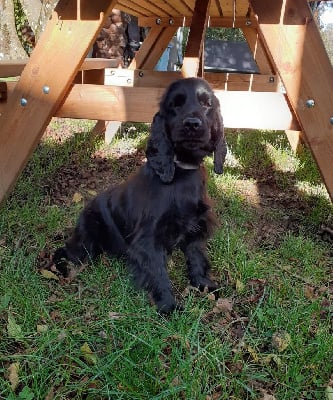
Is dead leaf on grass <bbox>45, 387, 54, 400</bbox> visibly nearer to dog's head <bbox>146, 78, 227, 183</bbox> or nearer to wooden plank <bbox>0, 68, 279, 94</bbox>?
dog's head <bbox>146, 78, 227, 183</bbox>

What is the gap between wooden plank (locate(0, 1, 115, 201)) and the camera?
8.11 feet

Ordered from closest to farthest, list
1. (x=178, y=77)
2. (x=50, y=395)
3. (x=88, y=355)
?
(x=50, y=395) → (x=88, y=355) → (x=178, y=77)

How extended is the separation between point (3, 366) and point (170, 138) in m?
1.22

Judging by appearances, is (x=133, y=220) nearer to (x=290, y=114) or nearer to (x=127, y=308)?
(x=127, y=308)

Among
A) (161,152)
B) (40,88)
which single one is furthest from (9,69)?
(161,152)

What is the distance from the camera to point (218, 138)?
90.6 inches

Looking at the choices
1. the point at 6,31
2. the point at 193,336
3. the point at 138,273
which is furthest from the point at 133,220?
the point at 6,31

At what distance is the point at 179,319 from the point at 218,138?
954mm

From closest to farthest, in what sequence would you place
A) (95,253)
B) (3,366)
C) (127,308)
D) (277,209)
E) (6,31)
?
(3,366)
(127,308)
(95,253)
(277,209)
(6,31)

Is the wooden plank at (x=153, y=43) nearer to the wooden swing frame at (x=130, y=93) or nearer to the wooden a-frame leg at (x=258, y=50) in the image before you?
the wooden a-frame leg at (x=258, y=50)

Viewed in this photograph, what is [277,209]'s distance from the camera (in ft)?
11.0

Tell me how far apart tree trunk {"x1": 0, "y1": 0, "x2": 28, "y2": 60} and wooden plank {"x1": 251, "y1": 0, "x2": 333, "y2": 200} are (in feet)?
23.9

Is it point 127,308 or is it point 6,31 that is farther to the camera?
point 6,31

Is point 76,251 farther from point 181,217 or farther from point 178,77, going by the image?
point 178,77
